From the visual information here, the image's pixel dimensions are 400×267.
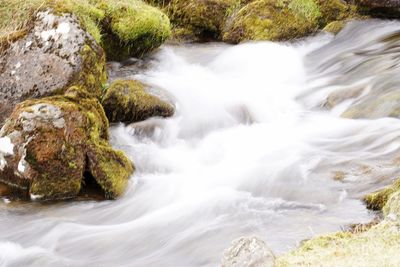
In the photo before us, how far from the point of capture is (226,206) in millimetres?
7035

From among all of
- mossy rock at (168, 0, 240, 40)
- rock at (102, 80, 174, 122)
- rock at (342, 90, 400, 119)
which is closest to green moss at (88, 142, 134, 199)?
rock at (102, 80, 174, 122)

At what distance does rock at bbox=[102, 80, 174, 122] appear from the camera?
9352 mm

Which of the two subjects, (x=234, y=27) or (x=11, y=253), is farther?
(x=234, y=27)

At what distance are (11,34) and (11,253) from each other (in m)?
4.47

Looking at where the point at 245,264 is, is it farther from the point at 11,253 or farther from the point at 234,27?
the point at 234,27

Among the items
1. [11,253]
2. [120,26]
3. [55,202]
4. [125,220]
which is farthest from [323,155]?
[120,26]

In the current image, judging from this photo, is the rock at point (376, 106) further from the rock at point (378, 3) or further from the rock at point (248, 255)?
the rock at point (248, 255)

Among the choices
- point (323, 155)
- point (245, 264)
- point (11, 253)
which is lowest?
point (11, 253)

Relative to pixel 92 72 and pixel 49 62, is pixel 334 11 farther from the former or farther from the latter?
pixel 49 62

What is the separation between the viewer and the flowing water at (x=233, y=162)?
21.0 ft

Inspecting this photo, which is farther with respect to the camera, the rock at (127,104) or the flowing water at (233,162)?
the rock at (127,104)

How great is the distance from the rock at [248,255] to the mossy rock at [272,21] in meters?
9.31

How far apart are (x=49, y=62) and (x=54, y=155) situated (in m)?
2.31

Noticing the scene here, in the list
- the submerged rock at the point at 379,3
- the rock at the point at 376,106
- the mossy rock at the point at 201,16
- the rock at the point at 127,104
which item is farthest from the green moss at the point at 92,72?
the submerged rock at the point at 379,3
